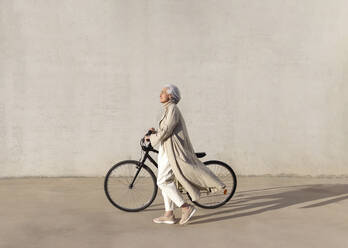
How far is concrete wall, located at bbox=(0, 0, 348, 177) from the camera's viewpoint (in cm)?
726

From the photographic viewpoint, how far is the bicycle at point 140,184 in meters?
5.23

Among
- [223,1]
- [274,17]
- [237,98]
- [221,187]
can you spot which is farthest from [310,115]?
[221,187]

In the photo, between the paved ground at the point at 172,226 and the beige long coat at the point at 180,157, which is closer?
the paved ground at the point at 172,226

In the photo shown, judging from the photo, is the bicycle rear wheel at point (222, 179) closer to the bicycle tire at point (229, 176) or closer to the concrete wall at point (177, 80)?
the bicycle tire at point (229, 176)

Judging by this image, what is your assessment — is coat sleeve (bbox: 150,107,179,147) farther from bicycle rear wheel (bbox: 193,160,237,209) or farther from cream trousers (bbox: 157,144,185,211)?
bicycle rear wheel (bbox: 193,160,237,209)

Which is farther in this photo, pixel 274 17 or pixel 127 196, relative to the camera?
pixel 274 17

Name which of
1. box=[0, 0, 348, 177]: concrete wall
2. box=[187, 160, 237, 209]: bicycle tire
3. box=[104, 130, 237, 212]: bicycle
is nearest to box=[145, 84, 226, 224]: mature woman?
box=[104, 130, 237, 212]: bicycle

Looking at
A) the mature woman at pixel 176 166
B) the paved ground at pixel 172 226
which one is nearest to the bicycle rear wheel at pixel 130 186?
the paved ground at pixel 172 226

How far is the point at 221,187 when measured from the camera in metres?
4.96

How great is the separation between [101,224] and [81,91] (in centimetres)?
316

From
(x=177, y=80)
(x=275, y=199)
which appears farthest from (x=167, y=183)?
(x=177, y=80)

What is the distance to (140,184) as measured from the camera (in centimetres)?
535

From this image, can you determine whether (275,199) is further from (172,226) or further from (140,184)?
(140,184)

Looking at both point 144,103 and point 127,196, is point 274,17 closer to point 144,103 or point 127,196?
point 144,103
